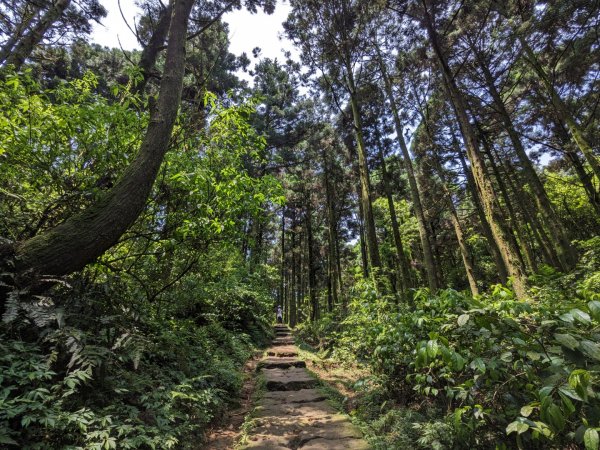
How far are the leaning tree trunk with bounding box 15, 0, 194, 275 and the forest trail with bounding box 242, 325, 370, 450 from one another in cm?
274

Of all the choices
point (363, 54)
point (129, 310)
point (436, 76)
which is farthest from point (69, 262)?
point (436, 76)

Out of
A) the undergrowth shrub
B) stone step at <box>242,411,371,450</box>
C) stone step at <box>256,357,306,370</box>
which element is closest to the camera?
the undergrowth shrub

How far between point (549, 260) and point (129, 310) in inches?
674

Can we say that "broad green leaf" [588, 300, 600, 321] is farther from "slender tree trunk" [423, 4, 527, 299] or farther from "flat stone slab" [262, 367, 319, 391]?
"flat stone slab" [262, 367, 319, 391]

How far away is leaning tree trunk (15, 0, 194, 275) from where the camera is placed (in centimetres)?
275

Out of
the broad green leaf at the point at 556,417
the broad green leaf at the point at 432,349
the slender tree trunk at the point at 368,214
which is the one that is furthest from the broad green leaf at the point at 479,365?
the slender tree trunk at the point at 368,214

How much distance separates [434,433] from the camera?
106 inches

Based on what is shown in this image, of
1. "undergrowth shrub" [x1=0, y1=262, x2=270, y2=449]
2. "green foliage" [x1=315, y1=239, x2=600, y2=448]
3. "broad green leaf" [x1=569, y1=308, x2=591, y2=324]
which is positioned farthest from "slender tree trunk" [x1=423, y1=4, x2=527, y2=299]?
"undergrowth shrub" [x1=0, y1=262, x2=270, y2=449]

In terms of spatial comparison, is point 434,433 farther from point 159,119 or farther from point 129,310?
point 159,119

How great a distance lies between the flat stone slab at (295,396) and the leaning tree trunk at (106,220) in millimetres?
3622

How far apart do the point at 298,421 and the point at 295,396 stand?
1.19 meters

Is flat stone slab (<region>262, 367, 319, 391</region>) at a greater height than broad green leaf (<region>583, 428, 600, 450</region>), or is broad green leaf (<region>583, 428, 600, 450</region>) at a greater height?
broad green leaf (<region>583, 428, 600, 450</region>)

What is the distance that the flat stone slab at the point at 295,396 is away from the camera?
190 inches

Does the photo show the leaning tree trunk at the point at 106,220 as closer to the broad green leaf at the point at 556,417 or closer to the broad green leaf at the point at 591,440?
the broad green leaf at the point at 556,417
